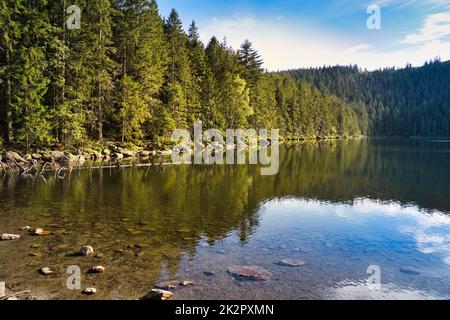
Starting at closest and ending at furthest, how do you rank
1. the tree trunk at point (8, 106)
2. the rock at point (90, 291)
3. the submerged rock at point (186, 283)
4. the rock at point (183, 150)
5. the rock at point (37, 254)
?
the rock at point (90, 291), the submerged rock at point (186, 283), the rock at point (37, 254), the tree trunk at point (8, 106), the rock at point (183, 150)

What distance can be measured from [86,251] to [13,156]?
80.1 ft

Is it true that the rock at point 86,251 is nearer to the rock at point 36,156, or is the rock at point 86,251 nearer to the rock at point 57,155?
the rock at point 36,156

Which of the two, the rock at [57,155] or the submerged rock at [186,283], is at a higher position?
the rock at [57,155]

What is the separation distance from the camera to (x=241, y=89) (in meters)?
72.8

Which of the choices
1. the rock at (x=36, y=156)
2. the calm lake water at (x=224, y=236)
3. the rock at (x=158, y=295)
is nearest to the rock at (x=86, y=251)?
the calm lake water at (x=224, y=236)

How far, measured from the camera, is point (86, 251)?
38.2ft

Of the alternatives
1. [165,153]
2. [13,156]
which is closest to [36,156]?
[13,156]

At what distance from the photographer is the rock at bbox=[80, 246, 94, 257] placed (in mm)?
11595

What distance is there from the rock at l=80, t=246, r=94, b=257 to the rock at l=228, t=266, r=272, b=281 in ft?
15.0

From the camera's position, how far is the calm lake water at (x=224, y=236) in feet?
32.3

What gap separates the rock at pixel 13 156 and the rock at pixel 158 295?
91.3 feet

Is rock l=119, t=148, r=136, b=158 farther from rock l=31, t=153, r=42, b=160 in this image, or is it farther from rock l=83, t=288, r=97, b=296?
rock l=83, t=288, r=97, b=296
